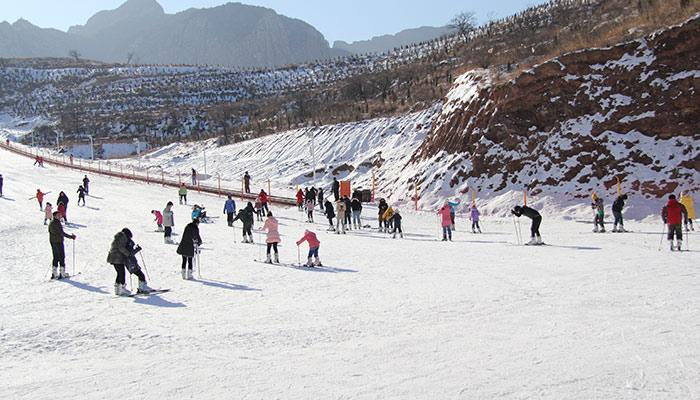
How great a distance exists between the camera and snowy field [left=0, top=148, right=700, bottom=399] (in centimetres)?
643

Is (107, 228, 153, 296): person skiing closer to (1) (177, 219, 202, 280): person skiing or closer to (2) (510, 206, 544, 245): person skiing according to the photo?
(1) (177, 219, 202, 280): person skiing

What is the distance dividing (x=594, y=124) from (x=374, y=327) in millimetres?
20259

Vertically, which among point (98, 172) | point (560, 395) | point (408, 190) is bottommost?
point (560, 395)

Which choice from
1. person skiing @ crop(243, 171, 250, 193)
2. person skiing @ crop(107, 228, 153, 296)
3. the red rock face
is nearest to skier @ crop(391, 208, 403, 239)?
the red rock face

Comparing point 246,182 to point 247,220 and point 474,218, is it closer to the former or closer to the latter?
point 247,220

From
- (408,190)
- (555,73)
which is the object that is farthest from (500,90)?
(408,190)

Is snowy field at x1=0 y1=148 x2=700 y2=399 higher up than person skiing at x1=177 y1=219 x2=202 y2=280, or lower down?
lower down

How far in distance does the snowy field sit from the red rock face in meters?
7.63

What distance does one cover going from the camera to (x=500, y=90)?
28672 millimetres

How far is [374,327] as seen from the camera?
877cm

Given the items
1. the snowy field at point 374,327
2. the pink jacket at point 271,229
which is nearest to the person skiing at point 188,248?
the snowy field at point 374,327

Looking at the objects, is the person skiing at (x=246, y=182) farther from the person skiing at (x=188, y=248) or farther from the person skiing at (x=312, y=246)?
the person skiing at (x=188, y=248)

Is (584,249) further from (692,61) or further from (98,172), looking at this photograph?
(98,172)

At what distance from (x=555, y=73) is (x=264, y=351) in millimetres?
23908
